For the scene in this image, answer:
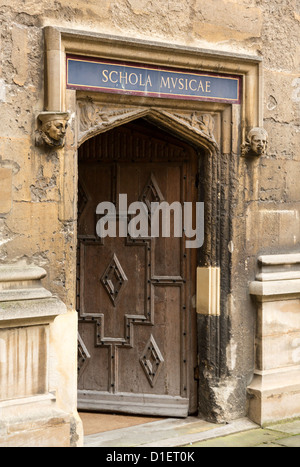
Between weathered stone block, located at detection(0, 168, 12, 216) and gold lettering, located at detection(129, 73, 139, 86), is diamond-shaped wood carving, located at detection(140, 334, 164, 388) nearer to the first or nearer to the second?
weathered stone block, located at detection(0, 168, 12, 216)

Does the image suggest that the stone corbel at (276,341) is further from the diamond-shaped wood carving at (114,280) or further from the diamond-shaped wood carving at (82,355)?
the diamond-shaped wood carving at (82,355)

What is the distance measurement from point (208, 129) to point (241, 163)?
400 mm

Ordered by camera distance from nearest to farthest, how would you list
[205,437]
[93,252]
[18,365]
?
1. [18,365]
2. [205,437]
3. [93,252]

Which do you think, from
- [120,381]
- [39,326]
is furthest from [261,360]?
[39,326]

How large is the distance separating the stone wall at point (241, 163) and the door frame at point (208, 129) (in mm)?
80

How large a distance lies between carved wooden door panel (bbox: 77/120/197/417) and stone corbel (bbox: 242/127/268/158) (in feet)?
1.49

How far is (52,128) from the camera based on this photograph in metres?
5.28

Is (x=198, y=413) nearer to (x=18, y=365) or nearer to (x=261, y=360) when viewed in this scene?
(x=261, y=360)

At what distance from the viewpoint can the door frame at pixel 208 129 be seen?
5.79 meters

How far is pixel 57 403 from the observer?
213 inches

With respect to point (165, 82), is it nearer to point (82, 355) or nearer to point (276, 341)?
point (276, 341)

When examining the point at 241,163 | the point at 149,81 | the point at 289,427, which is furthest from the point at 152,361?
the point at 149,81

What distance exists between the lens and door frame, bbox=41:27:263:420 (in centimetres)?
579
